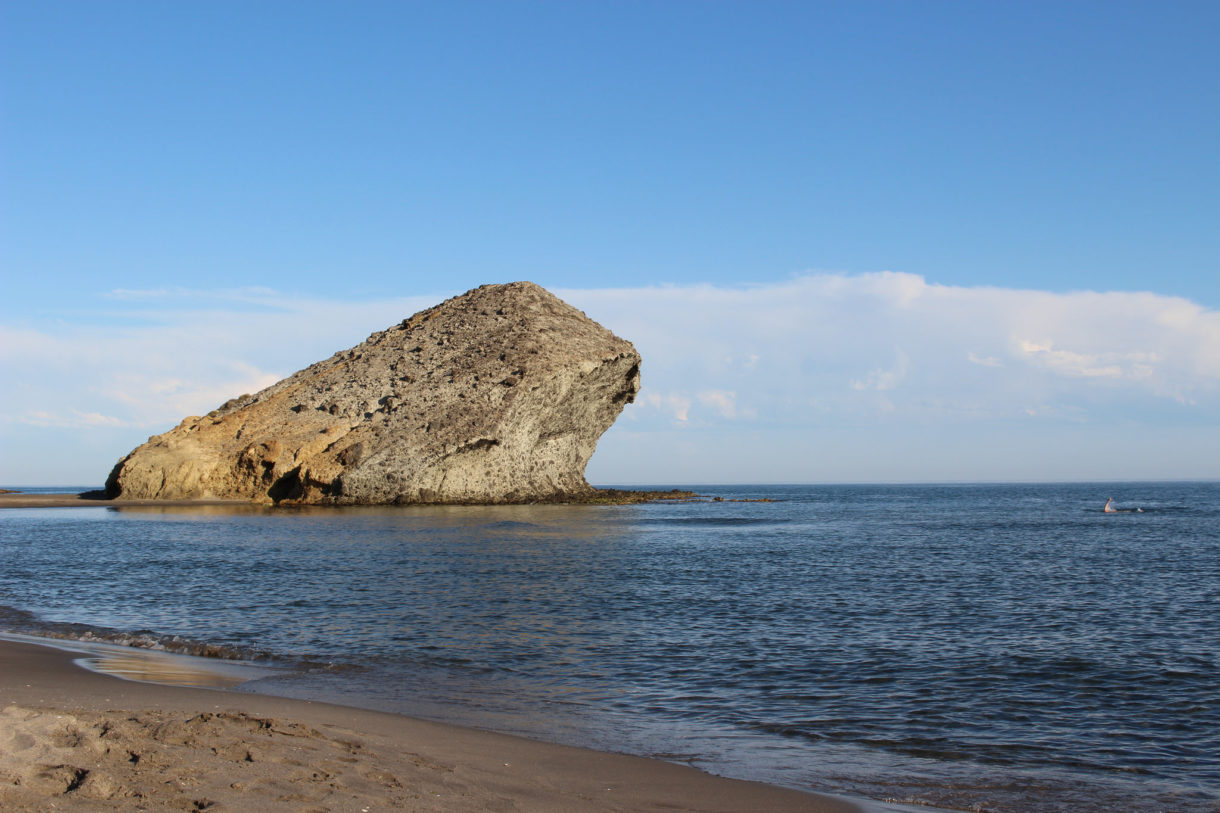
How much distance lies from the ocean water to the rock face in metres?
29.1

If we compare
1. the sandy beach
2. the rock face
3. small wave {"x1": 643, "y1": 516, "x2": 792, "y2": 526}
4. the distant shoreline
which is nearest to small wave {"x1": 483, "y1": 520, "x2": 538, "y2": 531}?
small wave {"x1": 643, "y1": 516, "x2": 792, "y2": 526}

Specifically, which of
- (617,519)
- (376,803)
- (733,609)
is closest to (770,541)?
(617,519)

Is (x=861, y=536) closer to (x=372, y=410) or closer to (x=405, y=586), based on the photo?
(x=405, y=586)

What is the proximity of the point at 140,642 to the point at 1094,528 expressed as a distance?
51.8m

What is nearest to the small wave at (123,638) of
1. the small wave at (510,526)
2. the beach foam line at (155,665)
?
the beach foam line at (155,665)

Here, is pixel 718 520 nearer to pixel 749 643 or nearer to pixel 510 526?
pixel 510 526

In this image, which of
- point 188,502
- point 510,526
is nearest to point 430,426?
point 188,502

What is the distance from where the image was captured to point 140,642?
15.3m

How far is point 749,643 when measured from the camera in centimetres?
1578

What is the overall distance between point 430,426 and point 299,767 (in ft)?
197

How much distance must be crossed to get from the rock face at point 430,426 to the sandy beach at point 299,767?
5572 cm

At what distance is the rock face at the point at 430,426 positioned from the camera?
65.2m

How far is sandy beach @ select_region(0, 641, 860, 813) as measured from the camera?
6.45 metres

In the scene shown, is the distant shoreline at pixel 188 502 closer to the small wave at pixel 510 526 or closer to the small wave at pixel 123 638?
the small wave at pixel 510 526
